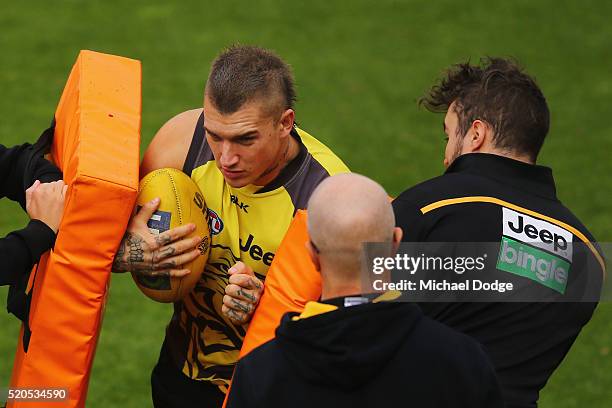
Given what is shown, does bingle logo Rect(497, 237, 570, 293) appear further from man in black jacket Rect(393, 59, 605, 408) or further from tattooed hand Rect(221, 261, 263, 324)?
tattooed hand Rect(221, 261, 263, 324)

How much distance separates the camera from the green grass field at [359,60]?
8.40 metres

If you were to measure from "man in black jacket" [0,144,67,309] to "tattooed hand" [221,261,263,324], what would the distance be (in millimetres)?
685

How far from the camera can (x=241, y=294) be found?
3785 mm

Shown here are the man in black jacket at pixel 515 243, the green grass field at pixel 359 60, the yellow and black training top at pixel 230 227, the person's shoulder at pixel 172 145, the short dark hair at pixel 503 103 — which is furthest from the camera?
the green grass field at pixel 359 60

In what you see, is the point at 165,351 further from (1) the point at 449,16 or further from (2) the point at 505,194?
(1) the point at 449,16

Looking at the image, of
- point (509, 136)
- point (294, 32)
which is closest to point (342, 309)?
point (509, 136)

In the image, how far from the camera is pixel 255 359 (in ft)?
9.98

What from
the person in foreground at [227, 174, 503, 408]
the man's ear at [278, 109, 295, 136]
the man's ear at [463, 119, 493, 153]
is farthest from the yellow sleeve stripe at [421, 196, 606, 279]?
the man's ear at [278, 109, 295, 136]

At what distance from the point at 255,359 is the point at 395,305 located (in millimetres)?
451

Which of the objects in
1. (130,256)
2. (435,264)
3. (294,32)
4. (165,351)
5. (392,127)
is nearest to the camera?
(435,264)

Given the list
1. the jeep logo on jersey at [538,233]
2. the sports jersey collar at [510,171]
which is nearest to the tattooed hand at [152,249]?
the sports jersey collar at [510,171]

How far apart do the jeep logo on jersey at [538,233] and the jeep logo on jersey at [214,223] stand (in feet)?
3.93

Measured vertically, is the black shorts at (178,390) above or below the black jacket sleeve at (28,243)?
below

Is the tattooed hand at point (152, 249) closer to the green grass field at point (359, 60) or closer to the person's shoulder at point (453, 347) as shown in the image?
the person's shoulder at point (453, 347)
